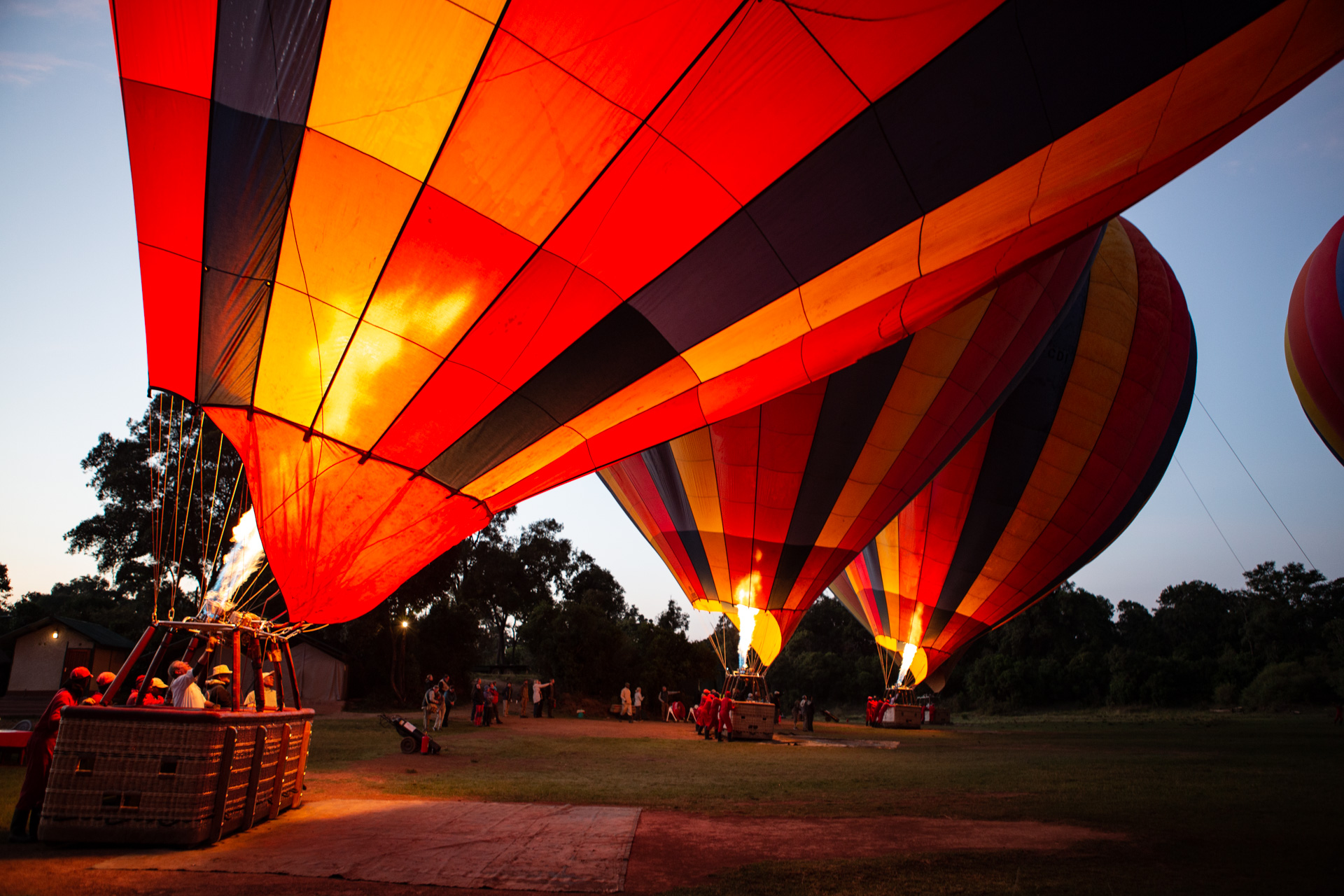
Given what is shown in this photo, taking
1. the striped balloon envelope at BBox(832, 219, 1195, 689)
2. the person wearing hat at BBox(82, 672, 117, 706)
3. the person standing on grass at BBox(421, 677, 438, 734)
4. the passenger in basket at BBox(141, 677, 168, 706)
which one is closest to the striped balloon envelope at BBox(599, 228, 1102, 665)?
the striped balloon envelope at BBox(832, 219, 1195, 689)

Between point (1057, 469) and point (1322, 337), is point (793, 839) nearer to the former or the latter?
point (1057, 469)

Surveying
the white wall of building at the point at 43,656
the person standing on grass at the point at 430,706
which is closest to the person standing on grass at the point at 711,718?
the person standing on grass at the point at 430,706

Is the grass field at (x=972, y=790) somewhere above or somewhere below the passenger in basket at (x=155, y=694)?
below

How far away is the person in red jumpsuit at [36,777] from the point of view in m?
4.72

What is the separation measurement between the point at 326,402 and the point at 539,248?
6.61ft

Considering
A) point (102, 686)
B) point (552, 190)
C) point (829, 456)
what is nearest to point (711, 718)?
point (829, 456)

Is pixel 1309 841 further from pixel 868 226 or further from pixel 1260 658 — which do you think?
pixel 1260 658

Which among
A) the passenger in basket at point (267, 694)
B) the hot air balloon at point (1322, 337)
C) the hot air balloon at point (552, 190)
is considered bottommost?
the passenger in basket at point (267, 694)

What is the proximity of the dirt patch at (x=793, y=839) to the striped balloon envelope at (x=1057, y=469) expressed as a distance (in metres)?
12.5

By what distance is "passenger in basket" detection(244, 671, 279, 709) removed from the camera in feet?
19.0

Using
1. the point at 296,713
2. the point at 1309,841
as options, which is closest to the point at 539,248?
the point at 296,713

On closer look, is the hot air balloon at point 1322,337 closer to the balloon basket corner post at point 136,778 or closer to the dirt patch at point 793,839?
the dirt patch at point 793,839

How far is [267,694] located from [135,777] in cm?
168

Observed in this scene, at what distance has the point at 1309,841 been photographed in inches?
205
